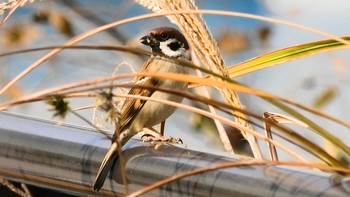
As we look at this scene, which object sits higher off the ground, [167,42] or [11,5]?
[167,42]

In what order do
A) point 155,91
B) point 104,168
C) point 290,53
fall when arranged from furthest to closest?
point 155,91 → point 290,53 → point 104,168

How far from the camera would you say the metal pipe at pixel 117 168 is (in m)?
0.99

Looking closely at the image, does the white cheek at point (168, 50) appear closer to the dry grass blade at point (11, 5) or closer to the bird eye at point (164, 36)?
the bird eye at point (164, 36)

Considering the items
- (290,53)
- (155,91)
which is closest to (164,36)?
(155,91)

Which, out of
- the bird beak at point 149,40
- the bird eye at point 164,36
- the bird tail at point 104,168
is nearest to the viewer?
the bird tail at point 104,168

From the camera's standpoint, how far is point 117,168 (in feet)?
3.89

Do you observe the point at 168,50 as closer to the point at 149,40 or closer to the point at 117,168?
the point at 149,40

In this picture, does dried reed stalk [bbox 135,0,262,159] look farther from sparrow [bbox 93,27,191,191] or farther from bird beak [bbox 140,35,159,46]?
bird beak [bbox 140,35,159,46]

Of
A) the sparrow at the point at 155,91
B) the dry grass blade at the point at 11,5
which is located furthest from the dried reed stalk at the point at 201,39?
the sparrow at the point at 155,91

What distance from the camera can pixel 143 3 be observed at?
1529 millimetres

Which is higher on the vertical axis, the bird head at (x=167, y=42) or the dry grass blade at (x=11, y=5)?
the bird head at (x=167, y=42)

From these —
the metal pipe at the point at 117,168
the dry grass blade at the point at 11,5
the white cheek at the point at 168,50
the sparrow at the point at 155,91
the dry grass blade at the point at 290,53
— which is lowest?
the metal pipe at the point at 117,168

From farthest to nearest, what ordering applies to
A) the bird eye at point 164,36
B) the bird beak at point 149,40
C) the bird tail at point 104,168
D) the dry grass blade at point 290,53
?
the bird eye at point 164,36, the bird beak at point 149,40, the dry grass blade at point 290,53, the bird tail at point 104,168

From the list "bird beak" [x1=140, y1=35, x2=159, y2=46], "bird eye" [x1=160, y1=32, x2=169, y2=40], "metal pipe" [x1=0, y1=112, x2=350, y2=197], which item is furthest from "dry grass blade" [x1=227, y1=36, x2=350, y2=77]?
"bird eye" [x1=160, y1=32, x2=169, y2=40]
